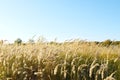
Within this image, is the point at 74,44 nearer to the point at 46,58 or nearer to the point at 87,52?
the point at 87,52

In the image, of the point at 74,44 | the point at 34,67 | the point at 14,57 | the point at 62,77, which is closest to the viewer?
the point at 62,77

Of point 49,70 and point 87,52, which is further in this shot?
point 87,52

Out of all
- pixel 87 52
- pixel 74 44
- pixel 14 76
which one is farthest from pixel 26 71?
pixel 74 44

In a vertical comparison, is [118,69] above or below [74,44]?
below

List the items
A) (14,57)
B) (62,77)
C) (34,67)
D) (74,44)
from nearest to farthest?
1. (62,77)
2. (34,67)
3. (14,57)
4. (74,44)

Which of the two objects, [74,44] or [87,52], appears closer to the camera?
[87,52]

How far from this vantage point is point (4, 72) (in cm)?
632

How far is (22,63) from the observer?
6621 millimetres

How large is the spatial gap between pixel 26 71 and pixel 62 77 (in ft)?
2.58

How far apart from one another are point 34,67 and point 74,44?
6.47 ft

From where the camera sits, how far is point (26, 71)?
20.6ft

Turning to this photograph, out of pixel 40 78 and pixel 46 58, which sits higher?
pixel 46 58

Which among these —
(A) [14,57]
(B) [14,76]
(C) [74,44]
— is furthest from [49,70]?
(C) [74,44]

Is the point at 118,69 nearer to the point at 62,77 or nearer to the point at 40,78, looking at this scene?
the point at 62,77
